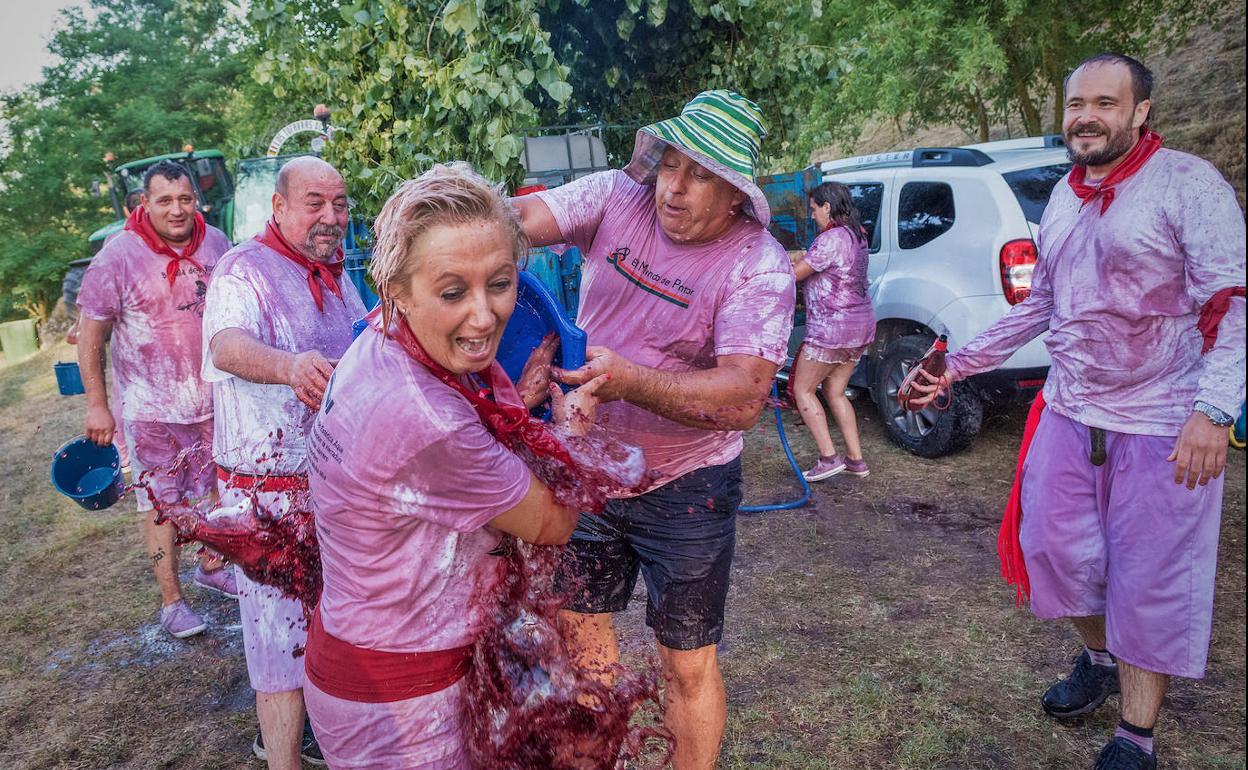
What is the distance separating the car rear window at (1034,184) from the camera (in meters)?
5.73

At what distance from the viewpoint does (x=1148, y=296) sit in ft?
9.06

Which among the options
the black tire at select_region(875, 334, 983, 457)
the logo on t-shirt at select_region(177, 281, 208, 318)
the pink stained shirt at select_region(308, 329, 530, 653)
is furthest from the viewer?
the black tire at select_region(875, 334, 983, 457)

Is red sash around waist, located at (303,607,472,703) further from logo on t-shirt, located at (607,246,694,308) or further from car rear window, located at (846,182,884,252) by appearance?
car rear window, located at (846,182,884,252)

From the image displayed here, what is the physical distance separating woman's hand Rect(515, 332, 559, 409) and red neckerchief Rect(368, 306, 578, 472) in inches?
8.0

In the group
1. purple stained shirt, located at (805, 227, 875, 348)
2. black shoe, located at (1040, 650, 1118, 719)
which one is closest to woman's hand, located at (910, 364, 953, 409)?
black shoe, located at (1040, 650, 1118, 719)

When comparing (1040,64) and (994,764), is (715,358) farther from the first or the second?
(1040,64)

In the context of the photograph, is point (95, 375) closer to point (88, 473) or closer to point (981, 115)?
point (88, 473)

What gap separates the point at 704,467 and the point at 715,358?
35cm

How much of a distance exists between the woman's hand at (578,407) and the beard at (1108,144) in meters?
1.90

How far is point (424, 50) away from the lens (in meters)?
4.50

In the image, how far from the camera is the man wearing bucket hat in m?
2.45

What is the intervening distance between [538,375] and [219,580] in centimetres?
365

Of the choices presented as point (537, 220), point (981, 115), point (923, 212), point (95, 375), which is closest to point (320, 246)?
point (537, 220)

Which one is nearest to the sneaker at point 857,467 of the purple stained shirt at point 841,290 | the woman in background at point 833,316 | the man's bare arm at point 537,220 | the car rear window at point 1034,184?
the woman in background at point 833,316
